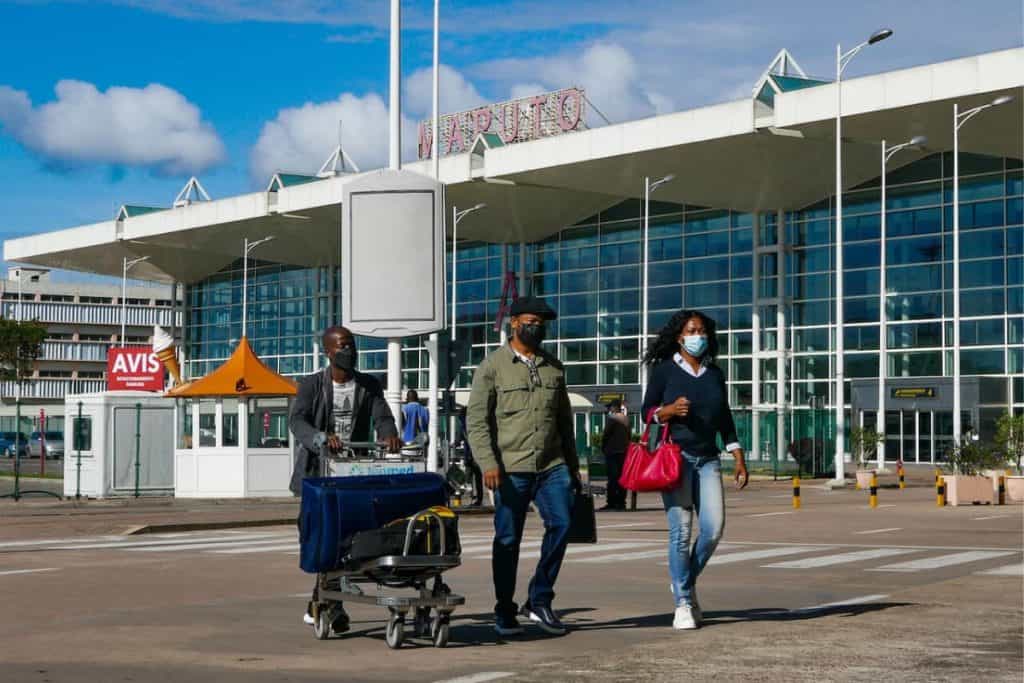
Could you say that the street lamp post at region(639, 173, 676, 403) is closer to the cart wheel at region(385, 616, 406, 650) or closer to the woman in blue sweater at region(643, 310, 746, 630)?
the woman in blue sweater at region(643, 310, 746, 630)

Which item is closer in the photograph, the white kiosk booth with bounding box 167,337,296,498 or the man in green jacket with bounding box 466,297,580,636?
the man in green jacket with bounding box 466,297,580,636

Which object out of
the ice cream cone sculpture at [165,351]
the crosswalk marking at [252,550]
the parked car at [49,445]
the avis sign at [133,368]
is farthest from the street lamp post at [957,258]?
the parked car at [49,445]

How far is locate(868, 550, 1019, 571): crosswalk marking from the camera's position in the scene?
50.5ft

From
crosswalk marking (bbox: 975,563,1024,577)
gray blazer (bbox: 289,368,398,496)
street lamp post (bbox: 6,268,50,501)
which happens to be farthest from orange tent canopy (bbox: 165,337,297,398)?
gray blazer (bbox: 289,368,398,496)

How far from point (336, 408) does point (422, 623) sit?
1.50 m

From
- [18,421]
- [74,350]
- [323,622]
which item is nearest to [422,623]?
[323,622]

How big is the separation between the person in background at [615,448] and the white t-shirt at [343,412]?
17.1 meters

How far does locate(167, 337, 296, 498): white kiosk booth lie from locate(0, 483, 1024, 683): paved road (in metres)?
12.3

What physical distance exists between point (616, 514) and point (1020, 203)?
3392 centimetres

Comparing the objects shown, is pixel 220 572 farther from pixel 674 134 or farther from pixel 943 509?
pixel 674 134

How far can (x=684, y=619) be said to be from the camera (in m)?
9.98

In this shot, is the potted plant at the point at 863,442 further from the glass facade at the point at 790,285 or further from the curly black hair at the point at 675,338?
the curly black hair at the point at 675,338

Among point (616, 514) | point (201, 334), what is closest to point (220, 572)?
point (616, 514)

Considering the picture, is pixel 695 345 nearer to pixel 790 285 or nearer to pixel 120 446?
pixel 120 446
